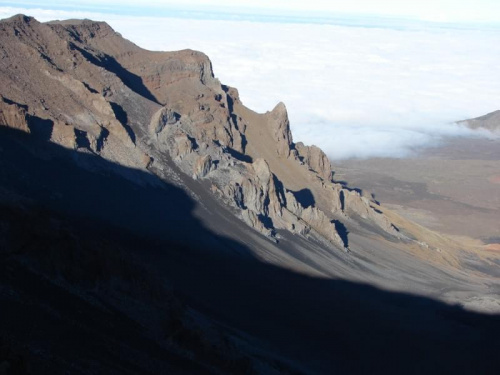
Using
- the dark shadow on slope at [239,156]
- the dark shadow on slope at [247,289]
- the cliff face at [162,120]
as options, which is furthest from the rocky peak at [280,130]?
the dark shadow on slope at [247,289]

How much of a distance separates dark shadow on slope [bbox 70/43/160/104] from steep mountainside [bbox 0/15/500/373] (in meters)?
0.36

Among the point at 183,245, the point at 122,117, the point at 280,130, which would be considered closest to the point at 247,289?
the point at 183,245

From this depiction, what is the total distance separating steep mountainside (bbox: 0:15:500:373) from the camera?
2138 cm

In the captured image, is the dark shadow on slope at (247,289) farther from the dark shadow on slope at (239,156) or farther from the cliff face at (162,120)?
the dark shadow on slope at (239,156)

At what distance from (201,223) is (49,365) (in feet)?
116

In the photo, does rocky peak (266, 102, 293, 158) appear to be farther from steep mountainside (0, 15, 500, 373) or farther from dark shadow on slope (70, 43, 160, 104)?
dark shadow on slope (70, 43, 160, 104)

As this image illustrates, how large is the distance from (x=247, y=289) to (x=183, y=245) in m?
6.24

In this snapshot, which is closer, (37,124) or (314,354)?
(314,354)

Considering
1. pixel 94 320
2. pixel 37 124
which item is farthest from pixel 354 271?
pixel 94 320

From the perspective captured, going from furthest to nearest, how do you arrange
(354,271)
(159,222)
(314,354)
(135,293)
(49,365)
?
(354,271), (159,222), (314,354), (135,293), (49,365)

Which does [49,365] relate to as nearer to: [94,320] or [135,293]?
[94,320]

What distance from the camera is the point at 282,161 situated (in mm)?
77625

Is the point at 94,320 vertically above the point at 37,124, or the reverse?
the point at 37,124

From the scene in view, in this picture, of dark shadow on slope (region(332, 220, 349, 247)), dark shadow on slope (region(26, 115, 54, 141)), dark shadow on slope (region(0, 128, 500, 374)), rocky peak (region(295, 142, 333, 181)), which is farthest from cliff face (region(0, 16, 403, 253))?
rocky peak (region(295, 142, 333, 181))
